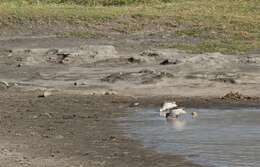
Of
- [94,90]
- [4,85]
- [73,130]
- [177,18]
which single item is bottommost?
[4,85]

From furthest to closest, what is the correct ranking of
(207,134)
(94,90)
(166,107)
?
(94,90) < (166,107) < (207,134)

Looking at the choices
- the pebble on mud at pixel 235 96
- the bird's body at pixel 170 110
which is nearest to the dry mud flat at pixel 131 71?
the pebble on mud at pixel 235 96

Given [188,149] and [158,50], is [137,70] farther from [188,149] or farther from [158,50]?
[188,149]

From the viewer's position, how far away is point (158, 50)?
26.4 metres

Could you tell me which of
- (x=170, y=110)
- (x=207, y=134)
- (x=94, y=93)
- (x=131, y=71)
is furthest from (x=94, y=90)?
(x=207, y=134)

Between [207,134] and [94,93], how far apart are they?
625cm

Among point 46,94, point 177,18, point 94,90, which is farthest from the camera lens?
point 177,18

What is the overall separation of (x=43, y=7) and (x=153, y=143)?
22691 mm

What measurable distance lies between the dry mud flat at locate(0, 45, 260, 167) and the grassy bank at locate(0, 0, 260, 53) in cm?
256

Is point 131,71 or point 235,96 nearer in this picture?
point 235,96

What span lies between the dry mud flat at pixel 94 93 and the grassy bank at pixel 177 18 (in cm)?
256

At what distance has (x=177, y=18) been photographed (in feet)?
104

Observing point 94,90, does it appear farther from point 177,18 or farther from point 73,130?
point 177,18

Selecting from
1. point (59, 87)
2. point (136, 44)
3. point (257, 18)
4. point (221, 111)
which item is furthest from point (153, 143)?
point (257, 18)
